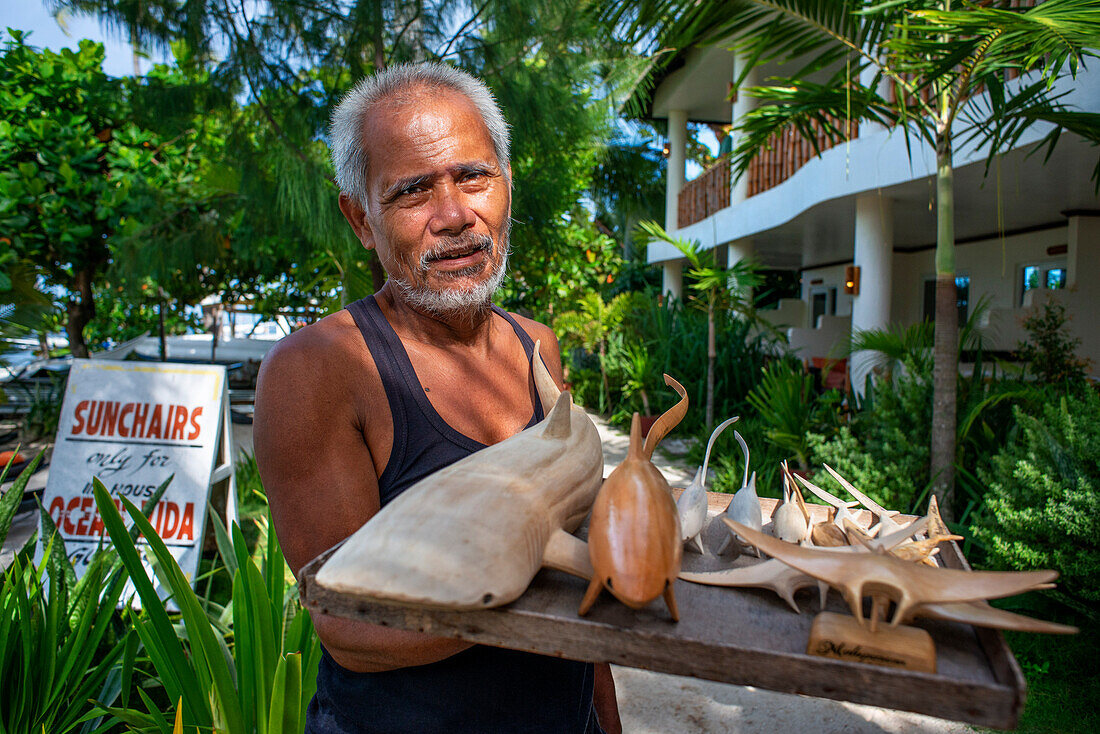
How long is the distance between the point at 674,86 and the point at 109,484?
10.8 m

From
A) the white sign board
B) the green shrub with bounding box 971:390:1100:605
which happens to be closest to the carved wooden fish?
the green shrub with bounding box 971:390:1100:605

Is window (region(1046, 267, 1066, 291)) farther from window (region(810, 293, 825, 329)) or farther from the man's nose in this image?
the man's nose

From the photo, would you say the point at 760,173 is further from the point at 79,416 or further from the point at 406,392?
the point at 406,392

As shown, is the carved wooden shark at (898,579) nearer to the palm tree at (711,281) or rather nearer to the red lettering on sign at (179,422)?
the red lettering on sign at (179,422)

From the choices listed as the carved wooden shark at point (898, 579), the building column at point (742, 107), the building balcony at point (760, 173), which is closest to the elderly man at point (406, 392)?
the carved wooden shark at point (898, 579)

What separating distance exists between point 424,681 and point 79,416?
10.5 ft

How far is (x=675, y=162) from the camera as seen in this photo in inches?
504

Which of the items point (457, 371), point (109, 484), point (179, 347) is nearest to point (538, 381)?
point (457, 371)

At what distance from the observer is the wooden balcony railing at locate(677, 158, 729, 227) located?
1031cm

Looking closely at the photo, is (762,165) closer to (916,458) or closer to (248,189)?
(916,458)

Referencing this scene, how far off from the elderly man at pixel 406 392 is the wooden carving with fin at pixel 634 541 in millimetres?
431

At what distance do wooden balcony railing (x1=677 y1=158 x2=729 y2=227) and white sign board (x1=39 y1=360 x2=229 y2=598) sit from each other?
309 inches

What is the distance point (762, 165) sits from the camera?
357 inches

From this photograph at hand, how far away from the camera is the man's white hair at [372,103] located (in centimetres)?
125
